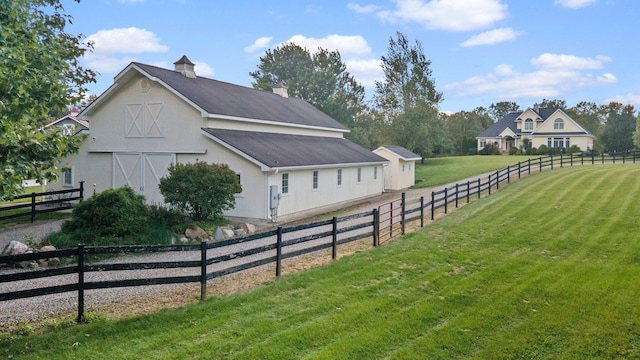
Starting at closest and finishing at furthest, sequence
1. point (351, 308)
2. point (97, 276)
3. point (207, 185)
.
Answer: point (351, 308) → point (97, 276) → point (207, 185)

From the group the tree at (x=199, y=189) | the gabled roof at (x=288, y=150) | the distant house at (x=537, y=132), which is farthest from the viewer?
the distant house at (x=537, y=132)

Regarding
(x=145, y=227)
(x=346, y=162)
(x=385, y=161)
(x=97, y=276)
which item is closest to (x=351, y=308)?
(x=97, y=276)

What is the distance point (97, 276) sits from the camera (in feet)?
35.0

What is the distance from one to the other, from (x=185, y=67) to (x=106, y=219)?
14036mm

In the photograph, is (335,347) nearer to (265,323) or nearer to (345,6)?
(265,323)

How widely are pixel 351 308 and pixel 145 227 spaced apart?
29.2 feet

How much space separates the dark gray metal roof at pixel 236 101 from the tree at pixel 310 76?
82.1 feet

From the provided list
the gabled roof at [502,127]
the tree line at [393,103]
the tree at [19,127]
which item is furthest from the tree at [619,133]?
the tree at [19,127]

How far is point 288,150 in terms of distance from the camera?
899 inches

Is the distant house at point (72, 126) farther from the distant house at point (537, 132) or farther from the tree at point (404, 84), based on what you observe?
the distant house at point (537, 132)

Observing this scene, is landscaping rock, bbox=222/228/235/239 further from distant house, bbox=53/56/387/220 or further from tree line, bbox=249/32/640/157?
tree line, bbox=249/32/640/157

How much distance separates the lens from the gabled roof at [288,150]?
19.3m

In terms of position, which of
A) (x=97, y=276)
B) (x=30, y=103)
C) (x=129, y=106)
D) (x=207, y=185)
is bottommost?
(x=97, y=276)

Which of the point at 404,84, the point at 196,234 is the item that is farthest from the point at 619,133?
the point at 196,234
